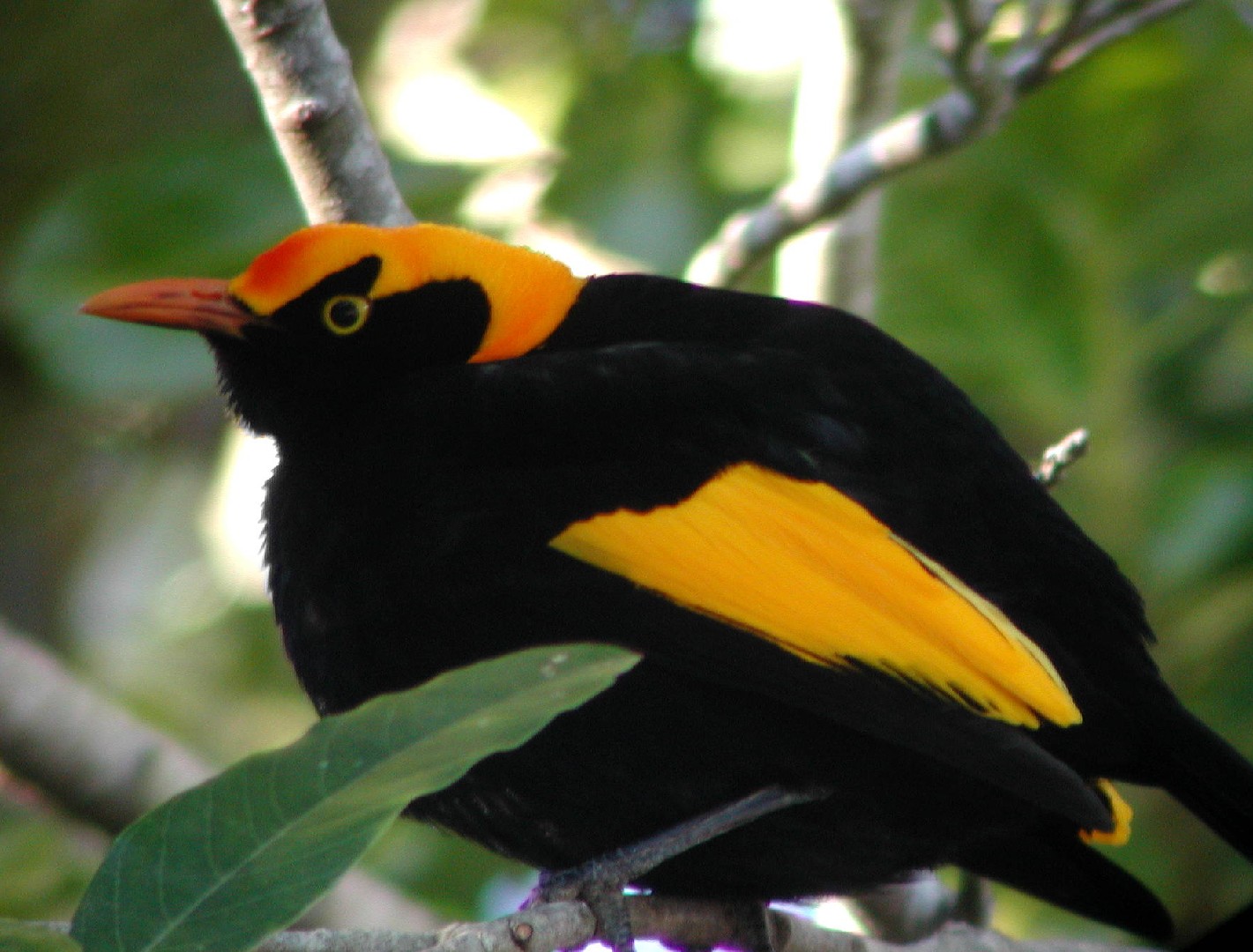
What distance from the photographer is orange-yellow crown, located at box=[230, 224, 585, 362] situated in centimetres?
336

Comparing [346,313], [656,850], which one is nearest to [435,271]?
[346,313]

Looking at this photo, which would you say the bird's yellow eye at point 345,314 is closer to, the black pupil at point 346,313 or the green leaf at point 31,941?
the black pupil at point 346,313

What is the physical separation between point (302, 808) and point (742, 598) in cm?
98

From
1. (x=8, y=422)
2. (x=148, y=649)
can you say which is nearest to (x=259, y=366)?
(x=8, y=422)

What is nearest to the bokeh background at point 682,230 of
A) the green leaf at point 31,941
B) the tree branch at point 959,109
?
the tree branch at point 959,109

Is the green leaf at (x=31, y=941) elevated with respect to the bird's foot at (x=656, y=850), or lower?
elevated

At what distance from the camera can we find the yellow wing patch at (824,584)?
2.72 metres

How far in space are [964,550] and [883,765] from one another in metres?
0.38

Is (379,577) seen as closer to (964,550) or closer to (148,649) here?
(964,550)

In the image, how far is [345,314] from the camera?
3.44m

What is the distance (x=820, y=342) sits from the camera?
3.26m

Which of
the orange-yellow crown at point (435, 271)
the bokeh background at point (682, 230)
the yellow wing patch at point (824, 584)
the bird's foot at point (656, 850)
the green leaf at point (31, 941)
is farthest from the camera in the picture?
the bokeh background at point (682, 230)

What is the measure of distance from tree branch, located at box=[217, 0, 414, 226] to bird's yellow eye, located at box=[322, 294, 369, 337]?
0.22 meters

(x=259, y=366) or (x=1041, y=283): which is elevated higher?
(x=259, y=366)
